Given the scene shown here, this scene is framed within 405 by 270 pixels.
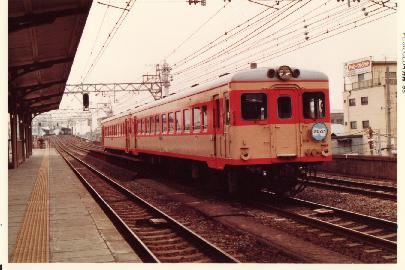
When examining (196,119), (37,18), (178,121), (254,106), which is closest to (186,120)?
(178,121)

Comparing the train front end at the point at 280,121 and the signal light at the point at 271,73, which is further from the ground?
the signal light at the point at 271,73

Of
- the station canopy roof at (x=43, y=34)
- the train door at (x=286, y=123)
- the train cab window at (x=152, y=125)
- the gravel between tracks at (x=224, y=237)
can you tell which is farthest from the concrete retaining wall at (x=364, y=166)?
the station canopy roof at (x=43, y=34)

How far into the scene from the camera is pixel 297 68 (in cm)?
1170

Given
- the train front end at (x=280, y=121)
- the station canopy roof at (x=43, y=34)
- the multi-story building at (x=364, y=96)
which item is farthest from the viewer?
the multi-story building at (x=364, y=96)

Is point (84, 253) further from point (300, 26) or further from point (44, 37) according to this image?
point (300, 26)

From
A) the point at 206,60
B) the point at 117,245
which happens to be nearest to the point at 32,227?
the point at 117,245

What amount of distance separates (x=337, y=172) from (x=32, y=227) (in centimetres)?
1295

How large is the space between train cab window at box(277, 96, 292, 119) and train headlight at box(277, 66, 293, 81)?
0.46 metres

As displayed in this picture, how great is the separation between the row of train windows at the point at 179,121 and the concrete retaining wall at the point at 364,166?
6446 millimetres

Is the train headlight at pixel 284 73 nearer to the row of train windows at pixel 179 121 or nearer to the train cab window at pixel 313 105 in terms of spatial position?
the train cab window at pixel 313 105

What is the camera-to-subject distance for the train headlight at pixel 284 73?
Answer: 1153cm

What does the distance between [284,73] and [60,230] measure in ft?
19.5

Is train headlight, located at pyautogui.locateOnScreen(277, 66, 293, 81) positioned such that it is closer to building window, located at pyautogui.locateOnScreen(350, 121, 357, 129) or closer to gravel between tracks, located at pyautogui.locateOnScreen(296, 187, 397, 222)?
gravel between tracks, located at pyautogui.locateOnScreen(296, 187, 397, 222)

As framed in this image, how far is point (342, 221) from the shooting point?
986 cm
